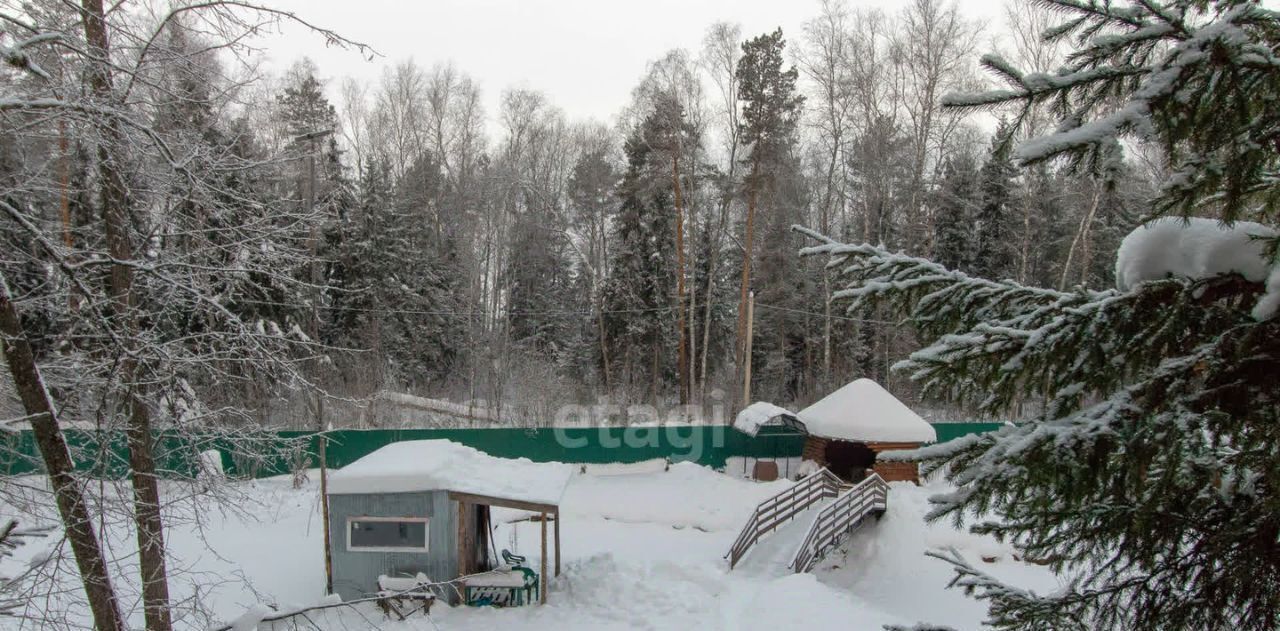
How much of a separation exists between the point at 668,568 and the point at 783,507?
427 cm

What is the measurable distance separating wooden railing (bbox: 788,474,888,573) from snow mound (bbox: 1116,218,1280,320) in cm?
1199

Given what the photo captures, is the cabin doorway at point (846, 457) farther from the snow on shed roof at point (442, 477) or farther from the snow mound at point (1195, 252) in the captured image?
the snow mound at point (1195, 252)

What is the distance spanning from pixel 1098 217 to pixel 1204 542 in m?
29.5

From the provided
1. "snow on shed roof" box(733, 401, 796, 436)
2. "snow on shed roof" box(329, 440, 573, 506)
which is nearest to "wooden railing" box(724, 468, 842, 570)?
"snow on shed roof" box(733, 401, 796, 436)

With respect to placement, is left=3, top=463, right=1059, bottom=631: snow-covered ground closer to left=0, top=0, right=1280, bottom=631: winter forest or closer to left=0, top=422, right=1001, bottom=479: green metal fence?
left=0, top=0, right=1280, bottom=631: winter forest

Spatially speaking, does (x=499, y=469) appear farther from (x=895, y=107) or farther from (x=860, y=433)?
(x=895, y=107)

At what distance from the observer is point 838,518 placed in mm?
15438

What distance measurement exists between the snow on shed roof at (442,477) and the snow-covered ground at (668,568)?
1.74 meters

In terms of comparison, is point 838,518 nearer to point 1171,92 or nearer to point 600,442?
point 600,442

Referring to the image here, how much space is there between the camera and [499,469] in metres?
13.8

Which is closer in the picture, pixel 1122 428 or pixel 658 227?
pixel 1122 428

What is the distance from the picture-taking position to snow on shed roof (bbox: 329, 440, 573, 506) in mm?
12312

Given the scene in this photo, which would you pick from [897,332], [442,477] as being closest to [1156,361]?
[897,332]

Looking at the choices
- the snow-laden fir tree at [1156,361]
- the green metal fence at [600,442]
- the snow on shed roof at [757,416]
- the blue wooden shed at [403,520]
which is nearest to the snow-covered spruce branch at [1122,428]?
the snow-laden fir tree at [1156,361]
